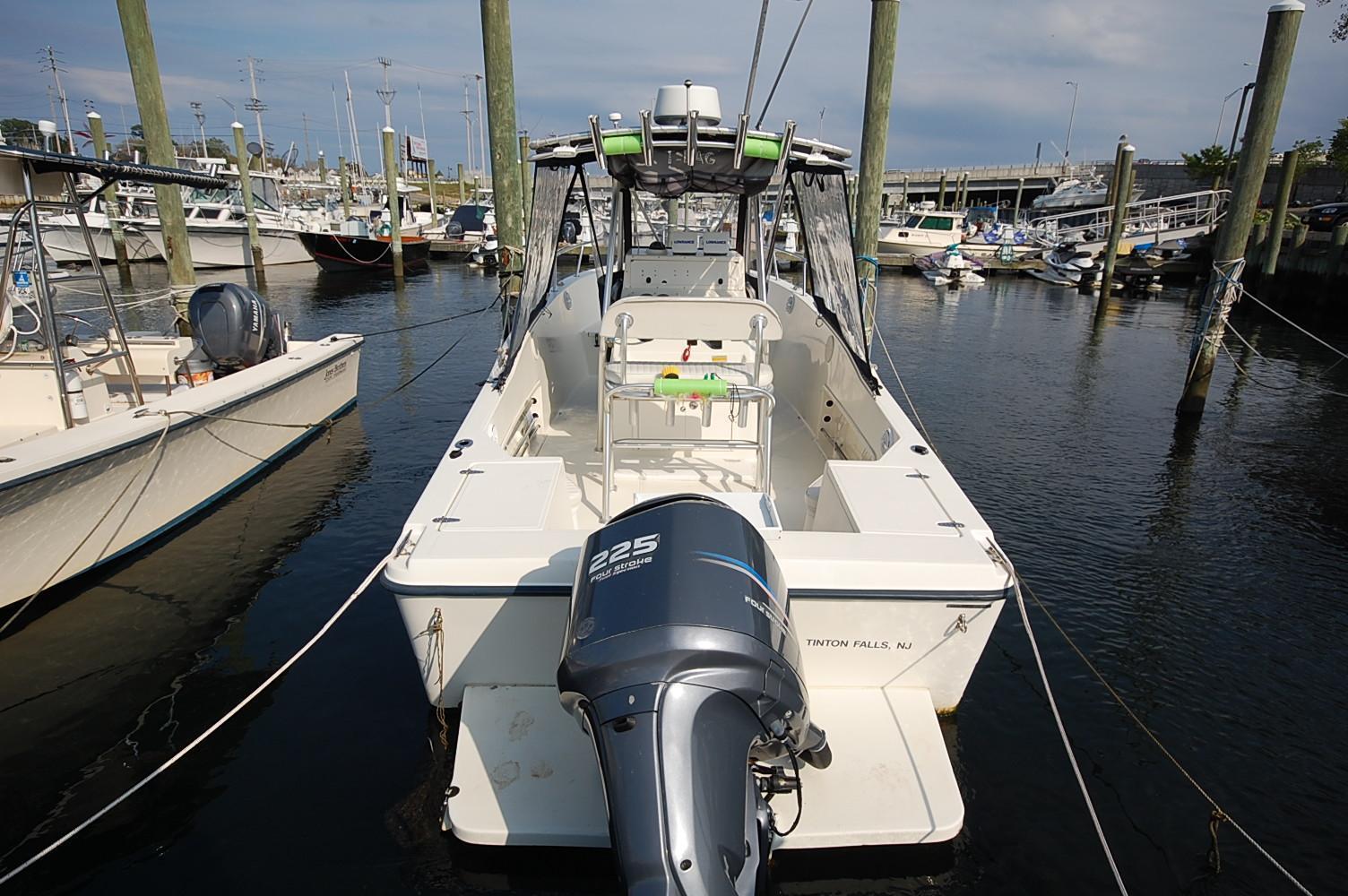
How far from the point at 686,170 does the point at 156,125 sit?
319 inches

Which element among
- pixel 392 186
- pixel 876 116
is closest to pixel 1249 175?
pixel 876 116

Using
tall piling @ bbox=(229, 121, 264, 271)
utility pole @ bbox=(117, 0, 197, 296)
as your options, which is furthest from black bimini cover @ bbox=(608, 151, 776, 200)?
tall piling @ bbox=(229, 121, 264, 271)

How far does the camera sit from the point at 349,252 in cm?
2525

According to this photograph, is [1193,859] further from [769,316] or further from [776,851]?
[769,316]

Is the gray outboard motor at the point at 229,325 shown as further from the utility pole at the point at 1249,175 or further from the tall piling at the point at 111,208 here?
the tall piling at the point at 111,208

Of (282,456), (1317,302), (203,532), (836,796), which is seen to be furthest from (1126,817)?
(1317,302)

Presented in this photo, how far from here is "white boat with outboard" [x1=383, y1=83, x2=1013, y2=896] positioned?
2.25 meters

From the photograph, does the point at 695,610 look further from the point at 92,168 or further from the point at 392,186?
the point at 392,186

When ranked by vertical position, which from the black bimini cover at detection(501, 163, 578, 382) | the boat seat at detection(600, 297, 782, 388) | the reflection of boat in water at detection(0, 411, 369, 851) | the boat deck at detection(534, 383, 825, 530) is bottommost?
the reflection of boat in water at detection(0, 411, 369, 851)

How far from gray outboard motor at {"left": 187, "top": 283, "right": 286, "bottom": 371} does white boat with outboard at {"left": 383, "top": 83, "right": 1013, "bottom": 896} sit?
12.5ft

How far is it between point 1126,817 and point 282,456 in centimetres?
784

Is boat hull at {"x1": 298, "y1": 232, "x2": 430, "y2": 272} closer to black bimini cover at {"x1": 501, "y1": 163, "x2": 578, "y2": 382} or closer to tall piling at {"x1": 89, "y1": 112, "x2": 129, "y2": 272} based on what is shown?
tall piling at {"x1": 89, "y1": 112, "x2": 129, "y2": 272}

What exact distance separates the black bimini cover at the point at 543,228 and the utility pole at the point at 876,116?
11.8 ft

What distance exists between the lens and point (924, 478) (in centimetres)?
387
